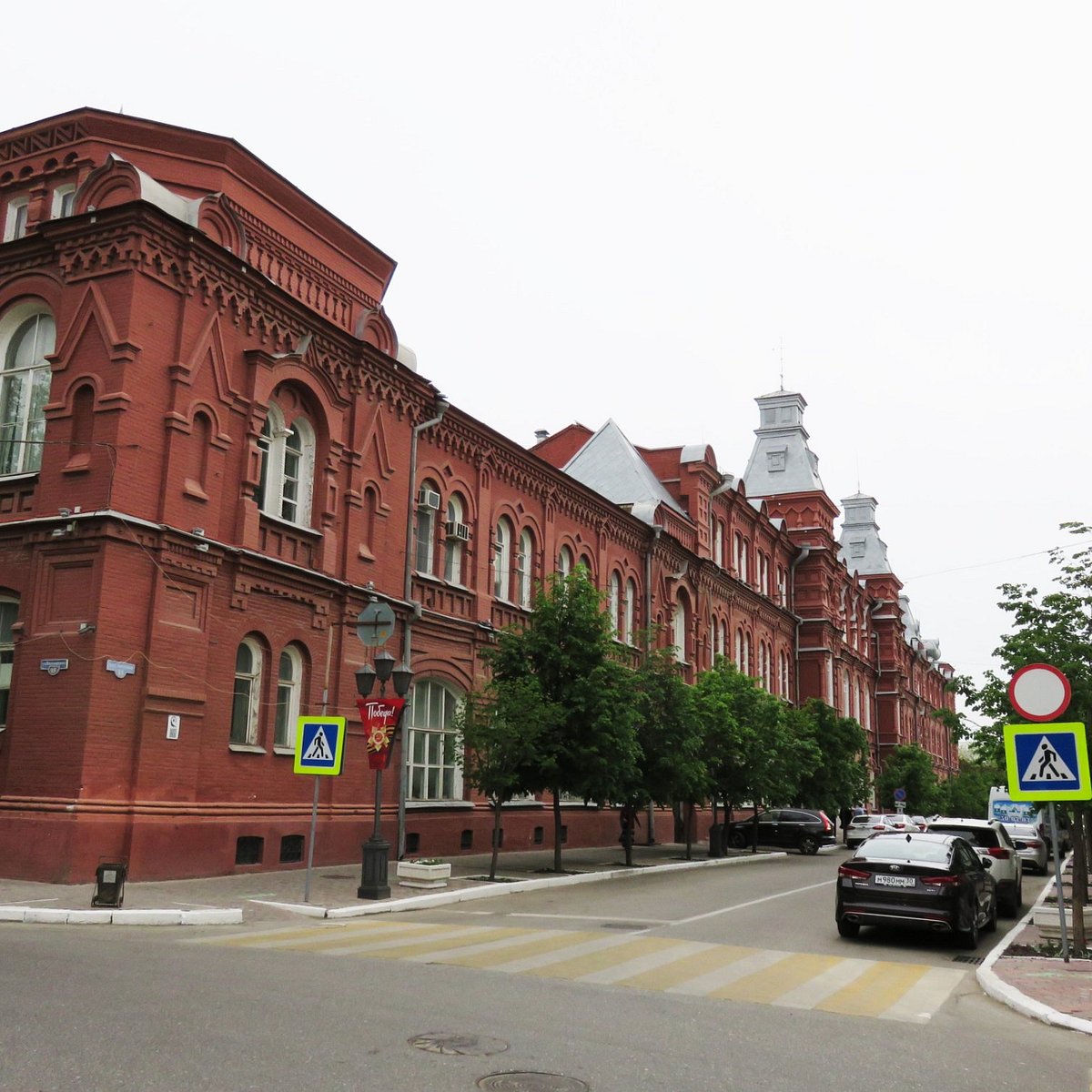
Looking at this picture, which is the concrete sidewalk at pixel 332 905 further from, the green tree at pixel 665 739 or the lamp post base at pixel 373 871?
the green tree at pixel 665 739

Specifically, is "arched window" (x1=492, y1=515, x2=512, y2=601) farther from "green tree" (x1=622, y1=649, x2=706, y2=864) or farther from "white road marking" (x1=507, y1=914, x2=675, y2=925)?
"white road marking" (x1=507, y1=914, x2=675, y2=925)

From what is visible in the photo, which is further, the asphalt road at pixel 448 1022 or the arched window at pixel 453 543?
the arched window at pixel 453 543

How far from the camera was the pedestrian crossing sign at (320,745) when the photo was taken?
16156mm

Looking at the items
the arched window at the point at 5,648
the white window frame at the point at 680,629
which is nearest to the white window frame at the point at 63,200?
the arched window at the point at 5,648

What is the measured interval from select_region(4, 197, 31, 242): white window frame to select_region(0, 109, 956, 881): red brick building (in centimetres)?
4

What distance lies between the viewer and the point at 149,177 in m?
19.3

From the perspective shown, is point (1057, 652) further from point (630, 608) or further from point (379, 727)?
point (630, 608)

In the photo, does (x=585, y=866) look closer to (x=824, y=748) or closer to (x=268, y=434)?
(x=268, y=434)

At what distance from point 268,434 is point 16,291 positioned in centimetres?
495

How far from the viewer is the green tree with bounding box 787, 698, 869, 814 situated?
142 feet

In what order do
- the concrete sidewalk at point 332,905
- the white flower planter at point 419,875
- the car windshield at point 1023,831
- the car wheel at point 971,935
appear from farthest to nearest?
1. the car windshield at point 1023,831
2. the white flower planter at point 419,875
3. the car wheel at point 971,935
4. the concrete sidewalk at point 332,905

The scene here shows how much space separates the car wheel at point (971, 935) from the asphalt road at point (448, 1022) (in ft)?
2.39

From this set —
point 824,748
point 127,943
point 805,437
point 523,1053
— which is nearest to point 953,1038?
point 523,1053

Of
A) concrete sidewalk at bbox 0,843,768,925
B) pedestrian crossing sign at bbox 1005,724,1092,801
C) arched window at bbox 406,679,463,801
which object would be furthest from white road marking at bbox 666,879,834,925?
arched window at bbox 406,679,463,801
